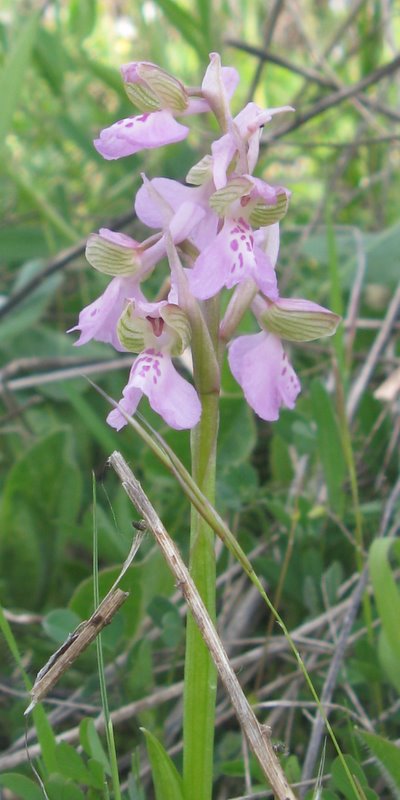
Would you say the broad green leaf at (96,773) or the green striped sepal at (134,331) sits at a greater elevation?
the green striped sepal at (134,331)

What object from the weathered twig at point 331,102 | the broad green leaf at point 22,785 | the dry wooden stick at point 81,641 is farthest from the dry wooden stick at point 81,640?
the weathered twig at point 331,102

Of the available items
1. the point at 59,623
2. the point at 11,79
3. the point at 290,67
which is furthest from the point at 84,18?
the point at 59,623

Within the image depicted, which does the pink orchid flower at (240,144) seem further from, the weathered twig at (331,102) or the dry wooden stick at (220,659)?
the weathered twig at (331,102)

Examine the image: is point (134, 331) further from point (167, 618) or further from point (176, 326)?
point (167, 618)

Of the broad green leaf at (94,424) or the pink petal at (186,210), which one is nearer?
the pink petal at (186,210)

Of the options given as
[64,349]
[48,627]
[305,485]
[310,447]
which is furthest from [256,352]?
[64,349]

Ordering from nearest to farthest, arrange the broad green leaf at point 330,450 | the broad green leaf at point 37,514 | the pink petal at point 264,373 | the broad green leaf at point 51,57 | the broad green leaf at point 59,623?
the pink petal at point 264,373 < the broad green leaf at point 59,623 < the broad green leaf at point 330,450 < the broad green leaf at point 37,514 < the broad green leaf at point 51,57

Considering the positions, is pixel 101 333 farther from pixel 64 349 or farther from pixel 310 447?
pixel 64 349
